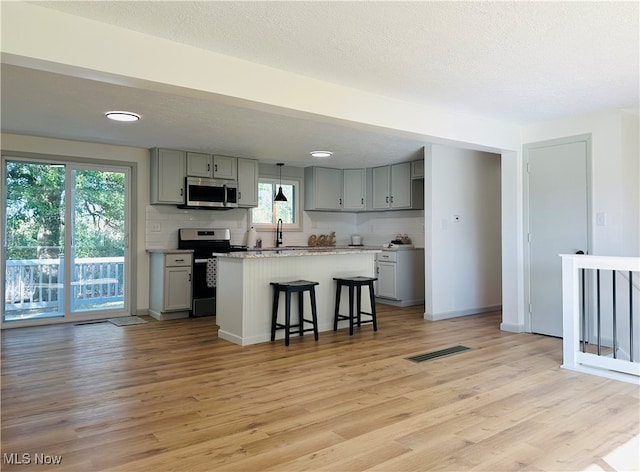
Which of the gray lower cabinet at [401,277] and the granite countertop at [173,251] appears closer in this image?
the granite countertop at [173,251]

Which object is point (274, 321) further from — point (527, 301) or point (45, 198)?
point (45, 198)

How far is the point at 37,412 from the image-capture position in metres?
2.75

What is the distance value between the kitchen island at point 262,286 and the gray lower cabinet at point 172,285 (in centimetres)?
→ 126

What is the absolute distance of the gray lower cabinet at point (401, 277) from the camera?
6.71m

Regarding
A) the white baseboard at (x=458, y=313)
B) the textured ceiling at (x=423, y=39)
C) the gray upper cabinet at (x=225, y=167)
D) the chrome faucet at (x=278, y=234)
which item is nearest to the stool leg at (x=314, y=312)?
the white baseboard at (x=458, y=313)

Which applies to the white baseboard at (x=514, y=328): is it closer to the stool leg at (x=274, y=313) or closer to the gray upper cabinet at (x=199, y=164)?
the stool leg at (x=274, y=313)

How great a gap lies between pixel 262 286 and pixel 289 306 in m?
0.37

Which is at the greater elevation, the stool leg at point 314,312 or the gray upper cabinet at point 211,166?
the gray upper cabinet at point 211,166

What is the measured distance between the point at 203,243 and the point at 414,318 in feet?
10.2

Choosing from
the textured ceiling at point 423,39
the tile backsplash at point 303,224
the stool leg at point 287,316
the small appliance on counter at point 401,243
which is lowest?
the stool leg at point 287,316

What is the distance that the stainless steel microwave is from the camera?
614cm

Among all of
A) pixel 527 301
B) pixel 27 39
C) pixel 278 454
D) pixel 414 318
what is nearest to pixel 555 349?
pixel 527 301

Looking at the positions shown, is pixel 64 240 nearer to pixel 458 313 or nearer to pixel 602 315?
pixel 458 313

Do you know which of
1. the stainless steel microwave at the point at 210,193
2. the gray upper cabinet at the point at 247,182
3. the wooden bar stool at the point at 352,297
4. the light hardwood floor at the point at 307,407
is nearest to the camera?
the light hardwood floor at the point at 307,407
